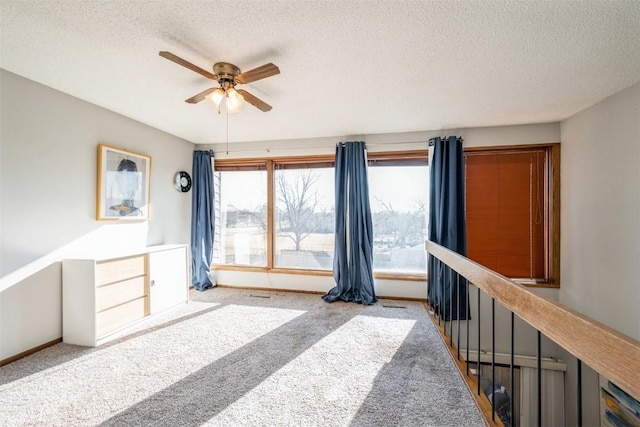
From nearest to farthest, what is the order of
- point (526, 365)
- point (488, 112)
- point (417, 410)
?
point (417, 410) < point (488, 112) < point (526, 365)

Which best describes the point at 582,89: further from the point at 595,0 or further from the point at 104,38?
→ the point at 104,38

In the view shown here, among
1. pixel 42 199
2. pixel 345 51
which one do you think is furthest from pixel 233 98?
pixel 42 199

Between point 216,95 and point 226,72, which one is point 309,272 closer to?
point 216,95

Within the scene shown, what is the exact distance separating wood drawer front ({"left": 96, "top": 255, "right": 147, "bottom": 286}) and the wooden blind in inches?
155

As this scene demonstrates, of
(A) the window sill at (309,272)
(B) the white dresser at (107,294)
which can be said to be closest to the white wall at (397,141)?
(A) the window sill at (309,272)

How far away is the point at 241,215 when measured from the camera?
459cm

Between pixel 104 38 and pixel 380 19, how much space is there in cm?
174

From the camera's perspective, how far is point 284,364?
2.27 meters

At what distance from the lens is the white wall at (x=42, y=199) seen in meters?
2.28

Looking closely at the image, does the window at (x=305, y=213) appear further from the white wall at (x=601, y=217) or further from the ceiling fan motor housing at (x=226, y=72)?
the ceiling fan motor housing at (x=226, y=72)

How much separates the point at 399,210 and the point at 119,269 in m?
3.34

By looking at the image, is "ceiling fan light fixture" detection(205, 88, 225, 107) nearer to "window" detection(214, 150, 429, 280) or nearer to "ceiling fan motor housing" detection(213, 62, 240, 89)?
"ceiling fan motor housing" detection(213, 62, 240, 89)

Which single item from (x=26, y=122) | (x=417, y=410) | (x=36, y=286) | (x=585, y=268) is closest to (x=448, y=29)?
(x=417, y=410)

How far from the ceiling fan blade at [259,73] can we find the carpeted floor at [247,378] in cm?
213
